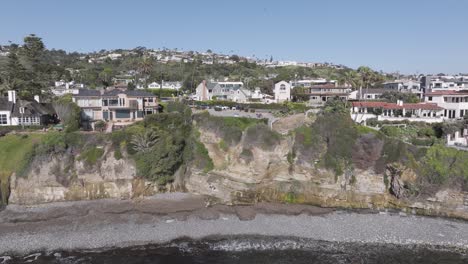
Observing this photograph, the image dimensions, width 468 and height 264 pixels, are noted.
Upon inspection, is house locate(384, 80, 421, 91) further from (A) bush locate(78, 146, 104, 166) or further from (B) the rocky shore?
(A) bush locate(78, 146, 104, 166)

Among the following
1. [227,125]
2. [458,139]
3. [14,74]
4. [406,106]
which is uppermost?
[14,74]

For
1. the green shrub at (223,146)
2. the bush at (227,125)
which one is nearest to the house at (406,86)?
the bush at (227,125)

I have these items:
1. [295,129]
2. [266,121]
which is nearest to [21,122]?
[266,121]

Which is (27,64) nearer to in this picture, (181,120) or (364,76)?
(181,120)

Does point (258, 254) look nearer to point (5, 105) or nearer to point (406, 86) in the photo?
point (5, 105)

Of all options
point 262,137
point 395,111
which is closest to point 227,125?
point 262,137

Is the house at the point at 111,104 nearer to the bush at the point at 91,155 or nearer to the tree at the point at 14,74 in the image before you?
the bush at the point at 91,155

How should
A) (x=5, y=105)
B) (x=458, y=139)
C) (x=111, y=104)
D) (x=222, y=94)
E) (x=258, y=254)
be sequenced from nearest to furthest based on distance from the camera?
(x=258, y=254) < (x=458, y=139) < (x=5, y=105) < (x=111, y=104) < (x=222, y=94)

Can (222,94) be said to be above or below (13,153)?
above
